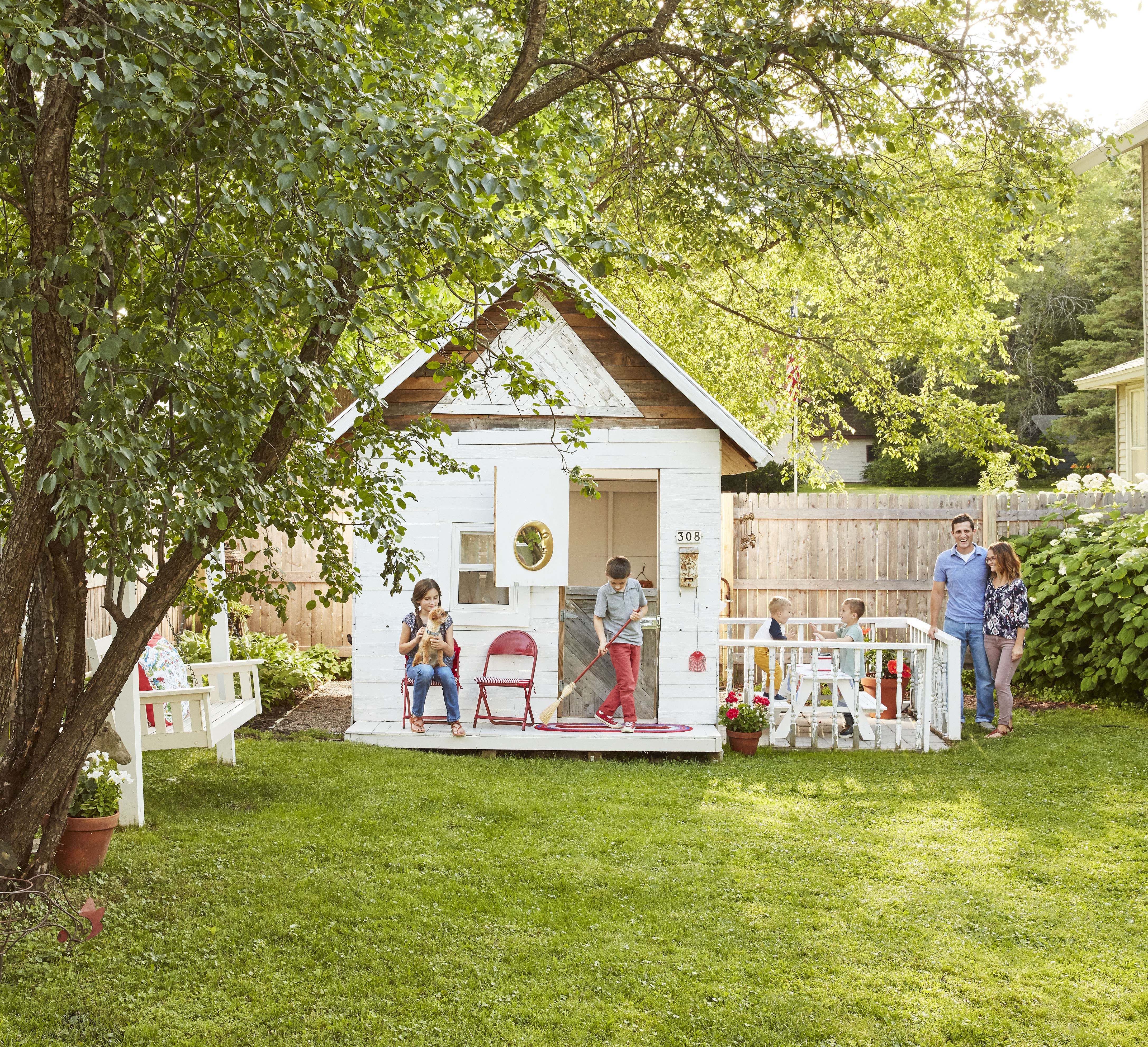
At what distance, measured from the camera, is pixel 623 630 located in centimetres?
816

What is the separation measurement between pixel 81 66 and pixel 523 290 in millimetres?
1422

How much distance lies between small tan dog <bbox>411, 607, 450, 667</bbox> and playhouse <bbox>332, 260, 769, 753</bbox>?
32cm

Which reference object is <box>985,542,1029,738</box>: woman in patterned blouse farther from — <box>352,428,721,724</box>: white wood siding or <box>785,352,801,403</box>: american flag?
<box>785,352,801,403</box>: american flag

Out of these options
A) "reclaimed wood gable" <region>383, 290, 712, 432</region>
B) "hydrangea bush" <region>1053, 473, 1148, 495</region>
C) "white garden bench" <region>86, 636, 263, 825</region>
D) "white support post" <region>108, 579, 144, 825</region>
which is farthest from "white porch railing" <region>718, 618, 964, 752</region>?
"white support post" <region>108, 579, 144, 825</region>

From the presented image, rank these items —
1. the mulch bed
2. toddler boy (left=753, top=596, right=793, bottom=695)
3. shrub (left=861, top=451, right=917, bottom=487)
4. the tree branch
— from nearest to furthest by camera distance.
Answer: the tree branch
toddler boy (left=753, top=596, right=793, bottom=695)
the mulch bed
shrub (left=861, top=451, right=917, bottom=487)

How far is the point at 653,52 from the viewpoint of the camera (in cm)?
530

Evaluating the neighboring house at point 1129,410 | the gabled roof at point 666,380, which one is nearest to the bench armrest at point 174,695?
the gabled roof at point 666,380

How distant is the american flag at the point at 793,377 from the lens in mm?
14195

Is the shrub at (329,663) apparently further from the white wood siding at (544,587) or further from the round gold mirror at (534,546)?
the round gold mirror at (534,546)

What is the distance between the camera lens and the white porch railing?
320 inches

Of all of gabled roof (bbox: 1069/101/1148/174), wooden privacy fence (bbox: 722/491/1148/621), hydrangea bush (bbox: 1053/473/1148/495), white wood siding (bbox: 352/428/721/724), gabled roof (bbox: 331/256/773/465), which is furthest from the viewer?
wooden privacy fence (bbox: 722/491/1148/621)

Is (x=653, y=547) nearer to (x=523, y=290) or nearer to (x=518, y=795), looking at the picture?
(x=518, y=795)

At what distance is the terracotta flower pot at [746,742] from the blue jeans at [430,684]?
2212 mm

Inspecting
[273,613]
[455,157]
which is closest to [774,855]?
[455,157]
